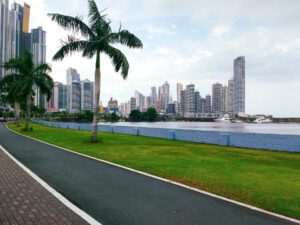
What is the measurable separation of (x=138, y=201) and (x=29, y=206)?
2.42m

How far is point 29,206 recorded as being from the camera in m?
5.88

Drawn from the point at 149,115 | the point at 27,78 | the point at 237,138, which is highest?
the point at 27,78

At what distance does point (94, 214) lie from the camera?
5.48m

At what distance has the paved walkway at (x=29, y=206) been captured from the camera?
201 inches

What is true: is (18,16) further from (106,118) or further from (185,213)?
(185,213)

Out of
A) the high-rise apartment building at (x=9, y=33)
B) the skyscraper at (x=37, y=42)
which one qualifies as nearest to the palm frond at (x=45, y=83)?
the high-rise apartment building at (x=9, y=33)

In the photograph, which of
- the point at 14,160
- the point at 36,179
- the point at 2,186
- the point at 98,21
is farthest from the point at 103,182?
the point at 98,21

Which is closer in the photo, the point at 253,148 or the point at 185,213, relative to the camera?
the point at 185,213

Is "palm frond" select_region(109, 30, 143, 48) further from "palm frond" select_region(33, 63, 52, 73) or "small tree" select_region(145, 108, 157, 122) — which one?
"small tree" select_region(145, 108, 157, 122)

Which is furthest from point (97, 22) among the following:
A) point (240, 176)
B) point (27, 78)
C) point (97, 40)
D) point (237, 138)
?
point (27, 78)

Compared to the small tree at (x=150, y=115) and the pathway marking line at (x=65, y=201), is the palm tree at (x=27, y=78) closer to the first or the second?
the pathway marking line at (x=65, y=201)

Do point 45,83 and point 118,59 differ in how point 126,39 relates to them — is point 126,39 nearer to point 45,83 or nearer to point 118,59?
point 118,59

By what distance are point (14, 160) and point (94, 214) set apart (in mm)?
8127

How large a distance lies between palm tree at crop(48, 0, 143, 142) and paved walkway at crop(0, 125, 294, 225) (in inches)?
469
